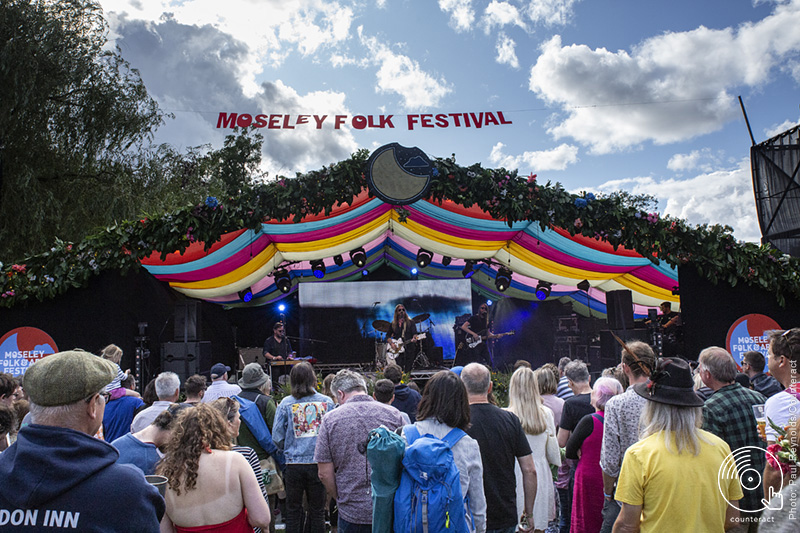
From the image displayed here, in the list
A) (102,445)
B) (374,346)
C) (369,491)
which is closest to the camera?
(102,445)

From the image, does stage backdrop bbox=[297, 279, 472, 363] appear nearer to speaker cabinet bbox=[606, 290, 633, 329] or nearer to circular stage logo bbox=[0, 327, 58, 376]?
speaker cabinet bbox=[606, 290, 633, 329]

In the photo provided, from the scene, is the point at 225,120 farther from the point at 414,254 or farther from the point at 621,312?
the point at 621,312

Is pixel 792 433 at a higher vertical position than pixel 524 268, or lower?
lower

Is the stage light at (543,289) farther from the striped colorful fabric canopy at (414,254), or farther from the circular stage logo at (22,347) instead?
the circular stage logo at (22,347)

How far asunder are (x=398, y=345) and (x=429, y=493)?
1097 centimetres

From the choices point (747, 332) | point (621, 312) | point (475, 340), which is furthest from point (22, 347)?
point (747, 332)

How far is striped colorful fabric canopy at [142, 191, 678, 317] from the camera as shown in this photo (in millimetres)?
8750

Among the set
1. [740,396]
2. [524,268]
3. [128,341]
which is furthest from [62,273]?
[524,268]

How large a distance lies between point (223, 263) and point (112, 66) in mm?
5703

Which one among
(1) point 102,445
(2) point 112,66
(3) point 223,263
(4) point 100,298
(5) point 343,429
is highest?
(2) point 112,66

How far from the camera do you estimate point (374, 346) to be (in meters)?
13.5

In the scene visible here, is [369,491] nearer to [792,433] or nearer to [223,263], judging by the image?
[792,433]

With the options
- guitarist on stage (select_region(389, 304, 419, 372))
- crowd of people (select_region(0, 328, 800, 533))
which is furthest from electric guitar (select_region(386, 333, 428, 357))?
crowd of people (select_region(0, 328, 800, 533))

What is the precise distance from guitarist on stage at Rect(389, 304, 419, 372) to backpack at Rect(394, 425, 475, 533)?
10.9 m
